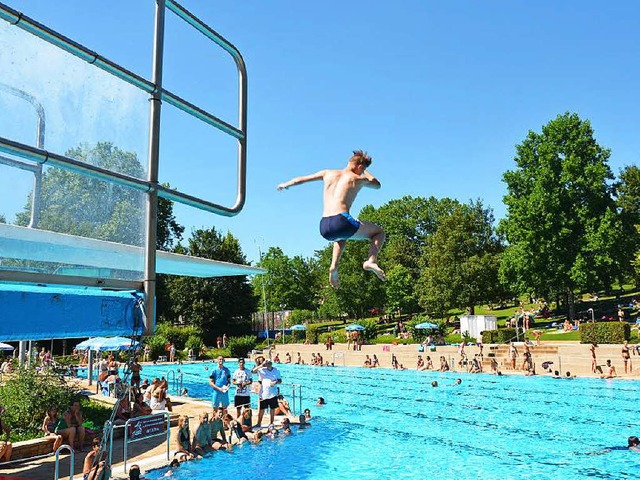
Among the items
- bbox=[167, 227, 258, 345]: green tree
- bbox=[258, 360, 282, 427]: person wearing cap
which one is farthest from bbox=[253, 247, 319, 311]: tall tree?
bbox=[258, 360, 282, 427]: person wearing cap

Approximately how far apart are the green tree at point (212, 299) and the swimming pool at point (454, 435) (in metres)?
22.6

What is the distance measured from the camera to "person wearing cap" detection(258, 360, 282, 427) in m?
13.6

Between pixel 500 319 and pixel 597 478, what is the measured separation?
4259 cm

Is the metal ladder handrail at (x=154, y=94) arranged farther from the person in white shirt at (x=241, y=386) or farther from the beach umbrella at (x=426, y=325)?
the beach umbrella at (x=426, y=325)

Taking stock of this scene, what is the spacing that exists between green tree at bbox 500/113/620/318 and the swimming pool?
58.7 feet

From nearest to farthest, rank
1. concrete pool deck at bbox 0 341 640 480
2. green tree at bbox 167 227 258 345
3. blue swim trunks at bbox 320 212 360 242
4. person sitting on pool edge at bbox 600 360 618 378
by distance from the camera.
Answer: blue swim trunks at bbox 320 212 360 242 < concrete pool deck at bbox 0 341 640 480 < person sitting on pool edge at bbox 600 360 618 378 < green tree at bbox 167 227 258 345

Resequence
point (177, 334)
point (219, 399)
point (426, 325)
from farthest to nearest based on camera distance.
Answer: point (177, 334) < point (426, 325) < point (219, 399)

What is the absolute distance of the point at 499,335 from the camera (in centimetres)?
3509

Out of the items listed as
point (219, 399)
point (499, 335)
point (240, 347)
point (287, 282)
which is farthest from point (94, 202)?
point (287, 282)

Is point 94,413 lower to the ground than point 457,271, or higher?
lower

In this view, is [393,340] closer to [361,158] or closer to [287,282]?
[287,282]

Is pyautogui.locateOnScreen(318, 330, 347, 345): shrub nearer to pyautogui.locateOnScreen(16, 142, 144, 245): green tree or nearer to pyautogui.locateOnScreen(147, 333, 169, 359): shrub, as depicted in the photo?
pyautogui.locateOnScreen(147, 333, 169, 359): shrub

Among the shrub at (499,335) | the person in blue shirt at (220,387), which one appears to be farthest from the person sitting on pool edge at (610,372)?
the person in blue shirt at (220,387)

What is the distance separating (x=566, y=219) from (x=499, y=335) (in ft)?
38.8
